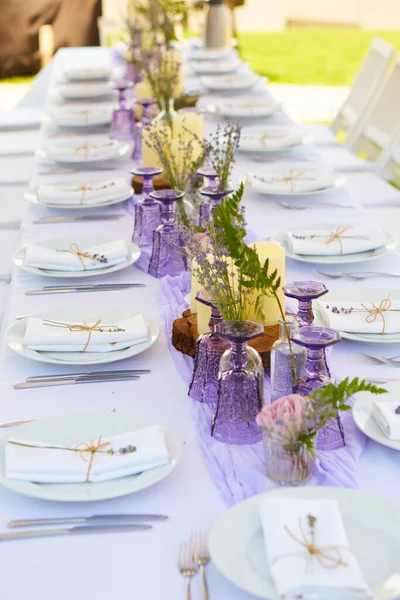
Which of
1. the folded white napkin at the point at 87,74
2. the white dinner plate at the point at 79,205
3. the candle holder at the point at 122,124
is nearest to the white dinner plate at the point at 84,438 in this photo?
the white dinner plate at the point at 79,205

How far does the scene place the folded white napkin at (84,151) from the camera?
3.09 metres

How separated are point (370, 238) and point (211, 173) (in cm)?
43

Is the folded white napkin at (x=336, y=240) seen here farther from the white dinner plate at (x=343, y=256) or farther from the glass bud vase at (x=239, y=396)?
the glass bud vase at (x=239, y=396)

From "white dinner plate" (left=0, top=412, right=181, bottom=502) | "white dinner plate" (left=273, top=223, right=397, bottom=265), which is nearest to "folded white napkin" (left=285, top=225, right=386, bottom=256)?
"white dinner plate" (left=273, top=223, right=397, bottom=265)

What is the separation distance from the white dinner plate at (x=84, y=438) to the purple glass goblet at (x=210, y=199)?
0.76m

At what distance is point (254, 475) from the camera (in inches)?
51.3

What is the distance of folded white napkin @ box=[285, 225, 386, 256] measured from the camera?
2.16 m

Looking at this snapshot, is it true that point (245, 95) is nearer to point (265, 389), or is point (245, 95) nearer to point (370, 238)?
point (370, 238)

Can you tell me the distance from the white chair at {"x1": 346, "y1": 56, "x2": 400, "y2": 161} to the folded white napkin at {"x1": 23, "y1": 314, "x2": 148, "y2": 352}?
2.65m

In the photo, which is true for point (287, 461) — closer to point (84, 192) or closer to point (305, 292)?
point (305, 292)

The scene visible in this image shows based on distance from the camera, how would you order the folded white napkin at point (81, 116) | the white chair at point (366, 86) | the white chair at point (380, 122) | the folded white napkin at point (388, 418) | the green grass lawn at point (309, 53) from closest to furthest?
the folded white napkin at point (388, 418), the folded white napkin at point (81, 116), the white chair at point (380, 122), the white chair at point (366, 86), the green grass lawn at point (309, 53)

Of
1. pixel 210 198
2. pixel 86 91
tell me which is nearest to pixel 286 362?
pixel 210 198

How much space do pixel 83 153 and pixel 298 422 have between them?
2.08 meters

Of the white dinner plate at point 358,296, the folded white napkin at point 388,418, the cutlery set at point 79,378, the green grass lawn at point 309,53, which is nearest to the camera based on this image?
the folded white napkin at point 388,418
